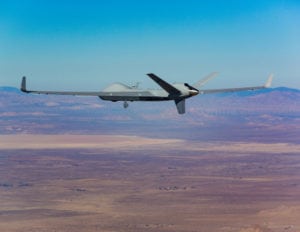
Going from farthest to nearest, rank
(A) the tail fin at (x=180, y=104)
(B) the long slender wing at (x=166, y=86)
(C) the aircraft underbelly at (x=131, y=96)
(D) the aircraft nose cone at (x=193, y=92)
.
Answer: (D) the aircraft nose cone at (x=193, y=92)
(A) the tail fin at (x=180, y=104)
(C) the aircraft underbelly at (x=131, y=96)
(B) the long slender wing at (x=166, y=86)

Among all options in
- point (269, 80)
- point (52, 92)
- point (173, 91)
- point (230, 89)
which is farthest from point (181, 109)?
point (269, 80)

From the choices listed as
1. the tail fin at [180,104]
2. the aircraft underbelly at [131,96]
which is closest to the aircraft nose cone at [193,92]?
the tail fin at [180,104]

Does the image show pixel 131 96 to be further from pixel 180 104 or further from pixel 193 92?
pixel 193 92

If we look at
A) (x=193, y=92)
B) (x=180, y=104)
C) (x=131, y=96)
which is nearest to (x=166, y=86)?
(x=180, y=104)

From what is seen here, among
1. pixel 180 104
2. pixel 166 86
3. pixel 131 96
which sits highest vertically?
pixel 166 86

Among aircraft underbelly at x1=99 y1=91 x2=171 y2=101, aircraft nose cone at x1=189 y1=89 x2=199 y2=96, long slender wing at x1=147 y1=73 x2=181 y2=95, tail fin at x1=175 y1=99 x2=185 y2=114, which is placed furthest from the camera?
aircraft nose cone at x1=189 y1=89 x2=199 y2=96

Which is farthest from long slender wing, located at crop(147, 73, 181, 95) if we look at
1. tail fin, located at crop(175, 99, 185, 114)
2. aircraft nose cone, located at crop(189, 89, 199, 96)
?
aircraft nose cone, located at crop(189, 89, 199, 96)

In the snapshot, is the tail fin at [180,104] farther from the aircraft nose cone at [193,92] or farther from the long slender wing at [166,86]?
the aircraft nose cone at [193,92]

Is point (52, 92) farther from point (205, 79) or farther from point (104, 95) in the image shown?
point (205, 79)

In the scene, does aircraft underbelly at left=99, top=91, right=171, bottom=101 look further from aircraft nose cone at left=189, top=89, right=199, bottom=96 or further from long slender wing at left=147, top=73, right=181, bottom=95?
aircraft nose cone at left=189, top=89, right=199, bottom=96

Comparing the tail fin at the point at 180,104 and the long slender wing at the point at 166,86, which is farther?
the tail fin at the point at 180,104

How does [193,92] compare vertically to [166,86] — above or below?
below
